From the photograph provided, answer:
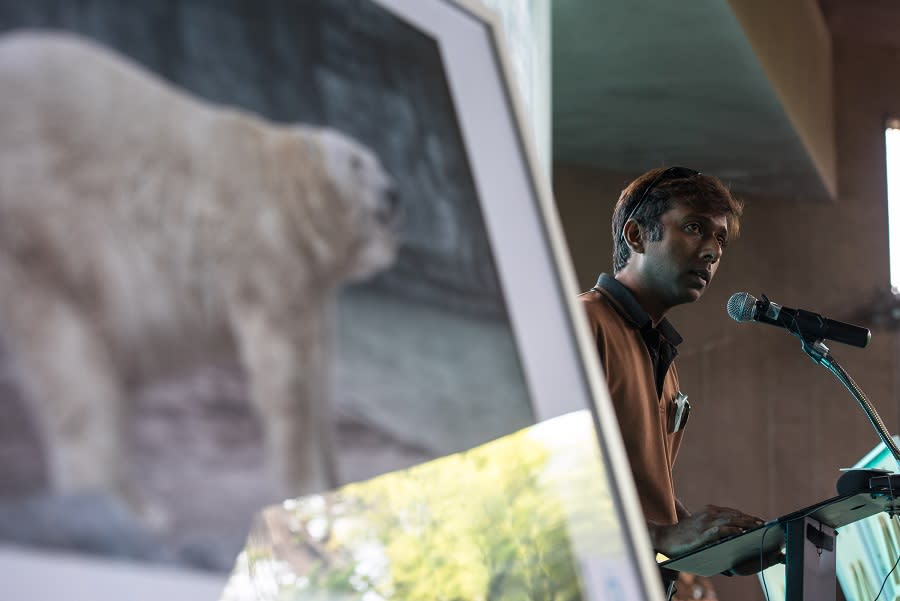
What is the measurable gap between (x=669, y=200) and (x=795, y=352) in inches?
217

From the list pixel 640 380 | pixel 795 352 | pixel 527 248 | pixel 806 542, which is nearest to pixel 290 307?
pixel 527 248

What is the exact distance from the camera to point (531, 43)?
7.74 ft

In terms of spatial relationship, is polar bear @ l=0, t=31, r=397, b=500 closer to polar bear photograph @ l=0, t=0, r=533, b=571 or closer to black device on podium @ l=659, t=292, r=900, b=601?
polar bear photograph @ l=0, t=0, r=533, b=571

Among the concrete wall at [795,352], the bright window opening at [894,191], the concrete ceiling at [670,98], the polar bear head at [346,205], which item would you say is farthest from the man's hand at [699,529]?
the bright window opening at [894,191]

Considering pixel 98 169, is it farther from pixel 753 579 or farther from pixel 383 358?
pixel 753 579

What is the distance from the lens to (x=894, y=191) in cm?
764

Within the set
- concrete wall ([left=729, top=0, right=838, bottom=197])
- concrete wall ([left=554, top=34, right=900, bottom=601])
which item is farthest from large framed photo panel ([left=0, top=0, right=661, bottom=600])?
concrete wall ([left=554, top=34, right=900, bottom=601])

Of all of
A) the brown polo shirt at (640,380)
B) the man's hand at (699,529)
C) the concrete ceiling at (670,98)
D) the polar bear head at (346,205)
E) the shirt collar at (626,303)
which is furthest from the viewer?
the concrete ceiling at (670,98)

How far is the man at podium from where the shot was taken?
2.10m

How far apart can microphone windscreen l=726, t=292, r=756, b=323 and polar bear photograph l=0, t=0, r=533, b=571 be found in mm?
1370

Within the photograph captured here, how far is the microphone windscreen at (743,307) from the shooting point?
2.12m

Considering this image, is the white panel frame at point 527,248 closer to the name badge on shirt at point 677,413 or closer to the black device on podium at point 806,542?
the black device on podium at point 806,542

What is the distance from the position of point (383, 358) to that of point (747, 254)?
6.96 metres

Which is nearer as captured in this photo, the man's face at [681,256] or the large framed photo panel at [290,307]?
the large framed photo panel at [290,307]
